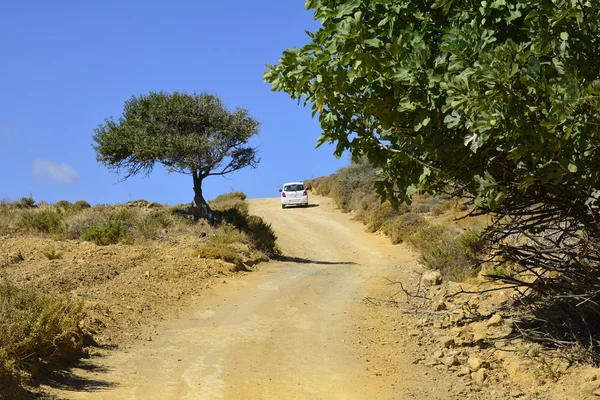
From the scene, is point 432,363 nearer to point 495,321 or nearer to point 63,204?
point 495,321

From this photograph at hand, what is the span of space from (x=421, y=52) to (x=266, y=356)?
4.92 m

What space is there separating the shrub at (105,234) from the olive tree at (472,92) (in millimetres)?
12008

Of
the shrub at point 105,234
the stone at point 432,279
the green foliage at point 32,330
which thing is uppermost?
the shrub at point 105,234

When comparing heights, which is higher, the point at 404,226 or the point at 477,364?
the point at 404,226

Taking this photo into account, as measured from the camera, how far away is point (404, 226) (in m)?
26.0

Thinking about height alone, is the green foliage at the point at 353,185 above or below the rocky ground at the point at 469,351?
above

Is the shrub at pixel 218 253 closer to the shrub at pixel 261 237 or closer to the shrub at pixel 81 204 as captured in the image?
the shrub at pixel 261 237

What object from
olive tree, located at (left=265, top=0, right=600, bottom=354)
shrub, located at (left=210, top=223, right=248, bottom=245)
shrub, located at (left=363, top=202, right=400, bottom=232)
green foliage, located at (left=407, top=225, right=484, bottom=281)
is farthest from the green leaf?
shrub, located at (left=363, top=202, right=400, bottom=232)

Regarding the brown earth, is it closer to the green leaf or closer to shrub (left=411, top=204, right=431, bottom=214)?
the green leaf

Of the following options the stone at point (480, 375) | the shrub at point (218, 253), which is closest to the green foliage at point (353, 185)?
the shrub at point (218, 253)

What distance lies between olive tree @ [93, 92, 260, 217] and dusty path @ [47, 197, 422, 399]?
247 inches

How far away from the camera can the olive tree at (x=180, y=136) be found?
21.2 m

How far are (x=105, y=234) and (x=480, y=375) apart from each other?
12898 mm

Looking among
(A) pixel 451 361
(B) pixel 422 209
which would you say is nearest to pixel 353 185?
(B) pixel 422 209
